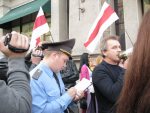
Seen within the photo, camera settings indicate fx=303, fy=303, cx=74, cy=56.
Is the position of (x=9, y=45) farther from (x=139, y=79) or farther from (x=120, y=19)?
(x=120, y=19)

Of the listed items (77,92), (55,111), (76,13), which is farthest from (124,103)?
(76,13)

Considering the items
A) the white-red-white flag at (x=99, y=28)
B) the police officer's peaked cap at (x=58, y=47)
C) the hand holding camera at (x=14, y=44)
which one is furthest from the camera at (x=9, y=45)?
the white-red-white flag at (x=99, y=28)

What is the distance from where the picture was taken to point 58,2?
12258 mm

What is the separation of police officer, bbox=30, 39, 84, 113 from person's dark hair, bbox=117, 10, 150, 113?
4.70 ft

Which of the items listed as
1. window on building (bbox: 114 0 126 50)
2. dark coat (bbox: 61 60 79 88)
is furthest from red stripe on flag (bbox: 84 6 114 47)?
window on building (bbox: 114 0 126 50)

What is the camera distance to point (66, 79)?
19.7 ft

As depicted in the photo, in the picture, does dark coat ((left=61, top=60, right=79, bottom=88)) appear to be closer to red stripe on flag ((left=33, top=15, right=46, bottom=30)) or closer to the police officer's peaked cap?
red stripe on flag ((left=33, top=15, right=46, bottom=30))

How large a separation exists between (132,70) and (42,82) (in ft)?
5.28

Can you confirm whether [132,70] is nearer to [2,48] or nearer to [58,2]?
[2,48]

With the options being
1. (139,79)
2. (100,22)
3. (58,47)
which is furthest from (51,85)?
(100,22)

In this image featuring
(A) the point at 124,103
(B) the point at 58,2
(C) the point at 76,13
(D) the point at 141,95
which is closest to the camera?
(D) the point at 141,95

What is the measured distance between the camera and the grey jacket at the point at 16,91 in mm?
1559

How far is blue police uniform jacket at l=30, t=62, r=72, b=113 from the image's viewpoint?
304cm

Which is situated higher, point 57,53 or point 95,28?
point 95,28
